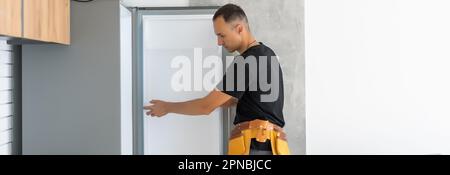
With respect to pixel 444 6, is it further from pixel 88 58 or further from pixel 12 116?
pixel 12 116

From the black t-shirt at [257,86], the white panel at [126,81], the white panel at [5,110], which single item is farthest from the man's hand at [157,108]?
the white panel at [5,110]

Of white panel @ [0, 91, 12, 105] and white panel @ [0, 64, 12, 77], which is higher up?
white panel @ [0, 64, 12, 77]

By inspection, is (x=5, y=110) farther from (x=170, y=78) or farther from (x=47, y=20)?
(x=170, y=78)

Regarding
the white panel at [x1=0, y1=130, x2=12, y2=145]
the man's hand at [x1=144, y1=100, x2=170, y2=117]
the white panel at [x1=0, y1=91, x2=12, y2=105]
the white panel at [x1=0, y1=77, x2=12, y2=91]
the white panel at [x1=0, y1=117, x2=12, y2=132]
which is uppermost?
the white panel at [x1=0, y1=77, x2=12, y2=91]

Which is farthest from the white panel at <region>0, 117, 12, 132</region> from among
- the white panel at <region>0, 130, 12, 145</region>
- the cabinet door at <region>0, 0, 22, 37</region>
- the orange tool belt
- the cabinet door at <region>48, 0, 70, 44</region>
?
the orange tool belt

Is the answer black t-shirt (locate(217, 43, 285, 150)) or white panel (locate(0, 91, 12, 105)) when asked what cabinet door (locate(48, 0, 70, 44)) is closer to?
white panel (locate(0, 91, 12, 105))

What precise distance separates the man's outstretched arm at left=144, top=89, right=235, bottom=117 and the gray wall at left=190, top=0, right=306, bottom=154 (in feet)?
1.23

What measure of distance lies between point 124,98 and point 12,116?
0.55 m

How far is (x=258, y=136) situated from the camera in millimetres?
2062

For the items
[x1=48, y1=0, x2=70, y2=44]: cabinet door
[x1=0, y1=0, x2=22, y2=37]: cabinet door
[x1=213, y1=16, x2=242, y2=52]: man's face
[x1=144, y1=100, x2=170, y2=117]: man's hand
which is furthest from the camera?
[x1=144, y1=100, x2=170, y2=117]: man's hand

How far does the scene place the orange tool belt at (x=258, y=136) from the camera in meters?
2.06

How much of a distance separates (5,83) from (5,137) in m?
0.26

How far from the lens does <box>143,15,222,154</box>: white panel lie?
259 cm
